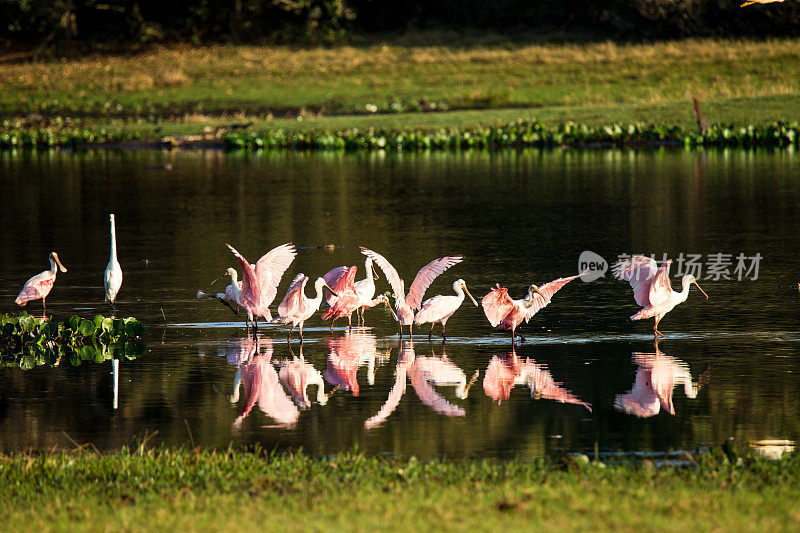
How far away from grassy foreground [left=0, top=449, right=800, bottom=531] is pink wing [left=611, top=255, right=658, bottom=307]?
3682 mm

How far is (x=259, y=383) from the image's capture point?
902cm

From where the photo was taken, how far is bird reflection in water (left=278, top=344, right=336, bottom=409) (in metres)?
8.54

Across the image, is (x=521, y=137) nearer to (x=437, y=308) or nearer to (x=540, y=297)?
(x=540, y=297)

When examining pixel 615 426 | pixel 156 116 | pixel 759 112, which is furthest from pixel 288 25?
pixel 615 426

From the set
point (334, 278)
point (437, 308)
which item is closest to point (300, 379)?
point (437, 308)

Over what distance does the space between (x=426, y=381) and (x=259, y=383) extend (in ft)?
4.28

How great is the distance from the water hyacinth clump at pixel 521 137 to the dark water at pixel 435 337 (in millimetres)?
7047

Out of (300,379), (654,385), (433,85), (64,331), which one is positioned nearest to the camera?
(654,385)

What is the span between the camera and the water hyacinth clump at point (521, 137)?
32.2m

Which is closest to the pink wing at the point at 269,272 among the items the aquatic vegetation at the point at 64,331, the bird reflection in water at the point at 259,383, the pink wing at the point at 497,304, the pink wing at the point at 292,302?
the pink wing at the point at 292,302

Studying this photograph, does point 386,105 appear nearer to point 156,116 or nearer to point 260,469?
point 156,116

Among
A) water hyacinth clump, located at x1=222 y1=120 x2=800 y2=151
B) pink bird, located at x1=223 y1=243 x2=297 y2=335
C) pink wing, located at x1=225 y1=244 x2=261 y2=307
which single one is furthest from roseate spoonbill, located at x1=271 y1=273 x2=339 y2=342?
water hyacinth clump, located at x1=222 y1=120 x2=800 y2=151

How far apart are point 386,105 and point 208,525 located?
122ft

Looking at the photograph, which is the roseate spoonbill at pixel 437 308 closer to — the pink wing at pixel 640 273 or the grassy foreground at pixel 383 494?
the pink wing at pixel 640 273
